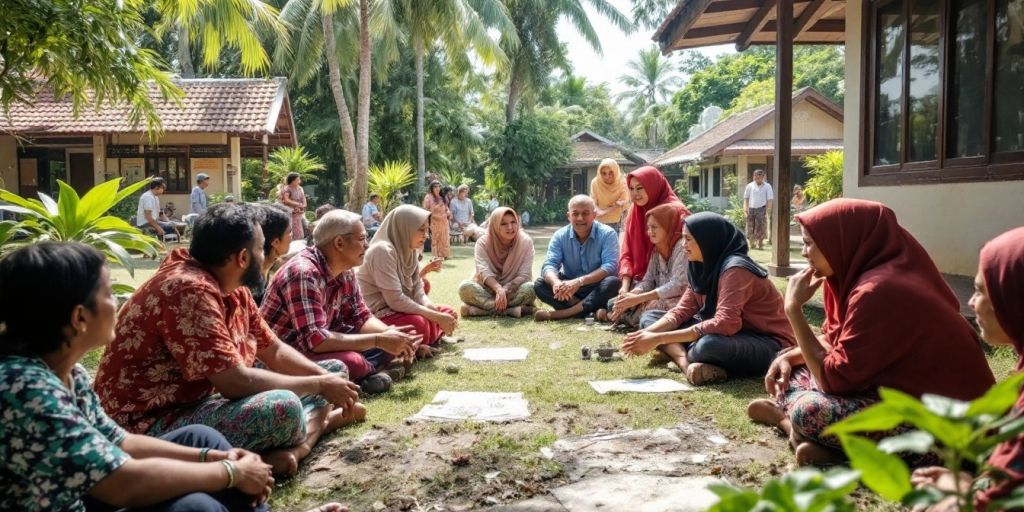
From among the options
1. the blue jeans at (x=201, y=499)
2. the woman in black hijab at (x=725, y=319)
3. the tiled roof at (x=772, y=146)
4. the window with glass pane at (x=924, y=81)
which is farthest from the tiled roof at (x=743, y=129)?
the blue jeans at (x=201, y=499)

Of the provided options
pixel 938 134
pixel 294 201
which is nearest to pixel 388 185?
pixel 294 201

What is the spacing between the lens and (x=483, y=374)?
15.7 ft

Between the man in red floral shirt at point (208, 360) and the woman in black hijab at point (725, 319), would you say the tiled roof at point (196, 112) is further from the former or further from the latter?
the man in red floral shirt at point (208, 360)

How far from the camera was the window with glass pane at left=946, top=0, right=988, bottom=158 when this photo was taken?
5.86 m

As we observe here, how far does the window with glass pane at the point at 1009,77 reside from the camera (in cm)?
548

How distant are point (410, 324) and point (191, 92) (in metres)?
16.6

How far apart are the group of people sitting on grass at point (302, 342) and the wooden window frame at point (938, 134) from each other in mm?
2505

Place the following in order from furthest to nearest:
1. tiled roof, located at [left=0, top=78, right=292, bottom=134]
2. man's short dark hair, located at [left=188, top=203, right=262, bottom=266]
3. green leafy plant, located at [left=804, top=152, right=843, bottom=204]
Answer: tiled roof, located at [left=0, top=78, right=292, bottom=134] → green leafy plant, located at [left=804, top=152, right=843, bottom=204] → man's short dark hair, located at [left=188, top=203, right=262, bottom=266]

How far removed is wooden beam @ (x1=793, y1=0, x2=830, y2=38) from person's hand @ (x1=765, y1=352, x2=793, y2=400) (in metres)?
6.15

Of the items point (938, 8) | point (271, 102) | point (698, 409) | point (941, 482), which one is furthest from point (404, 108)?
point (941, 482)

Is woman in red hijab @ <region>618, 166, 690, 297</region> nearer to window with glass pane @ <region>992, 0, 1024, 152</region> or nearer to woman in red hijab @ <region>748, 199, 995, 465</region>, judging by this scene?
window with glass pane @ <region>992, 0, 1024, 152</region>

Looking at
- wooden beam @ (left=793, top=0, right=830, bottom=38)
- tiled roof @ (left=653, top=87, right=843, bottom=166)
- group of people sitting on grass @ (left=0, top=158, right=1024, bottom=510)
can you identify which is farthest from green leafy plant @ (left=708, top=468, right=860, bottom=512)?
tiled roof @ (left=653, top=87, right=843, bottom=166)

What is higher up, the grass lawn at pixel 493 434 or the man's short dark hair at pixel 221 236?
the man's short dark hair at pixel 221 236

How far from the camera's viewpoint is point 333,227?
4.17m
